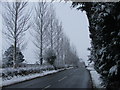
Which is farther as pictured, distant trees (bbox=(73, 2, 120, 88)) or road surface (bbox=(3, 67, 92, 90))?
road surface (bbox=(3, 67, 92, 90))

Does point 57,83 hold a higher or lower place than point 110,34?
lower

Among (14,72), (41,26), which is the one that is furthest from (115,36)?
(41,26)

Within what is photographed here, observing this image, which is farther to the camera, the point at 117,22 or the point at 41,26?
the point at 41,26

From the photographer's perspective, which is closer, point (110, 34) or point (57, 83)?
point (110, 34)

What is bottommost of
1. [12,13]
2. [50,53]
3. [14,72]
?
[14,72]

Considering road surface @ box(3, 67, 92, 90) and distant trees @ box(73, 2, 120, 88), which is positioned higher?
distant trees @ box(73, 2, 120, 88)

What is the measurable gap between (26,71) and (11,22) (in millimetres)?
6168

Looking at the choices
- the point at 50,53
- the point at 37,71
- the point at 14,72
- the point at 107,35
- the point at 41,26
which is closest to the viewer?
the point at 107,35

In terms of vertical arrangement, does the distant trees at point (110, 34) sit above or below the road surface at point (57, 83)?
above

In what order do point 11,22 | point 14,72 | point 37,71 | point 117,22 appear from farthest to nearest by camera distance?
point 37,71
point 11,22
point 14,72
point 117,22

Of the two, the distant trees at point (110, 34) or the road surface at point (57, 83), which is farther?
the road surface at point (57, 83)

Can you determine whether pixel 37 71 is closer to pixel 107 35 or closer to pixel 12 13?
pixel 12 13

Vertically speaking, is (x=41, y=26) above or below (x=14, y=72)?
above

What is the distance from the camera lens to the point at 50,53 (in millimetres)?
48906
